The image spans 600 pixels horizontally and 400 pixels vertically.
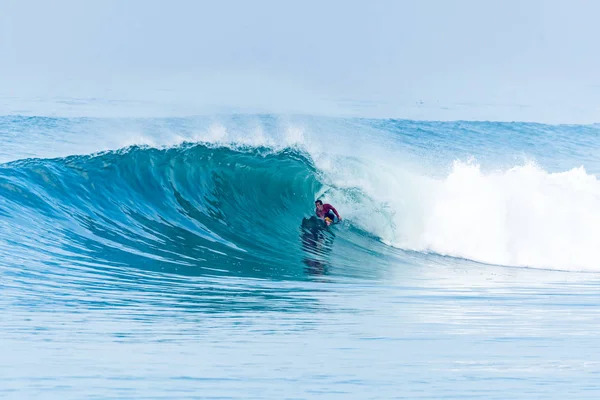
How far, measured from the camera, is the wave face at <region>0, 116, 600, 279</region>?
12.9 meters

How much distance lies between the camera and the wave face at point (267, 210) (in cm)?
1294

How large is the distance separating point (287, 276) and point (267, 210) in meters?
5.06

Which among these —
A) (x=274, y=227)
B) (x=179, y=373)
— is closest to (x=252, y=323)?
(x=179, y=373)

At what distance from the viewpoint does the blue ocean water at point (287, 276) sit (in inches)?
260

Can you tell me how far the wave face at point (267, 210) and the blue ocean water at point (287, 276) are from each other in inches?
1.8

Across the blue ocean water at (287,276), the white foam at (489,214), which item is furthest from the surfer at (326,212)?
the white foam at (489,214)

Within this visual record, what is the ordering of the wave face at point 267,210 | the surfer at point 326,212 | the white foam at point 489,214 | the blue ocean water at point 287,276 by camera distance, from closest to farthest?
the blue ocean water at point 287,276
the wave face at point 267,210
the surfer at point 326,212
the white foam at point 489,214

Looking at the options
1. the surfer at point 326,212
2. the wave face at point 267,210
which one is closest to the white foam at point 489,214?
the wave face at point 267,210

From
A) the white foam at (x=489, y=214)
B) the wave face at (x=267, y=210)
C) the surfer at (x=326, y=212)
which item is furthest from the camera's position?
the white foam at (x=489, y=214)

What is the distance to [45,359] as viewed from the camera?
6.81 metres

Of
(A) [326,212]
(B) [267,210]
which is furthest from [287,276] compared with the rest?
(B) [267,210]

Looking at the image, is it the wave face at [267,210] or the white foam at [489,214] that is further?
the white foam at [489,214]

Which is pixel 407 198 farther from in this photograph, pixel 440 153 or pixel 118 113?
pixel 118 113

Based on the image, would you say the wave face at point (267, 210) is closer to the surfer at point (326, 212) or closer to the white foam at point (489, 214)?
the white foam at point (489, 214)
